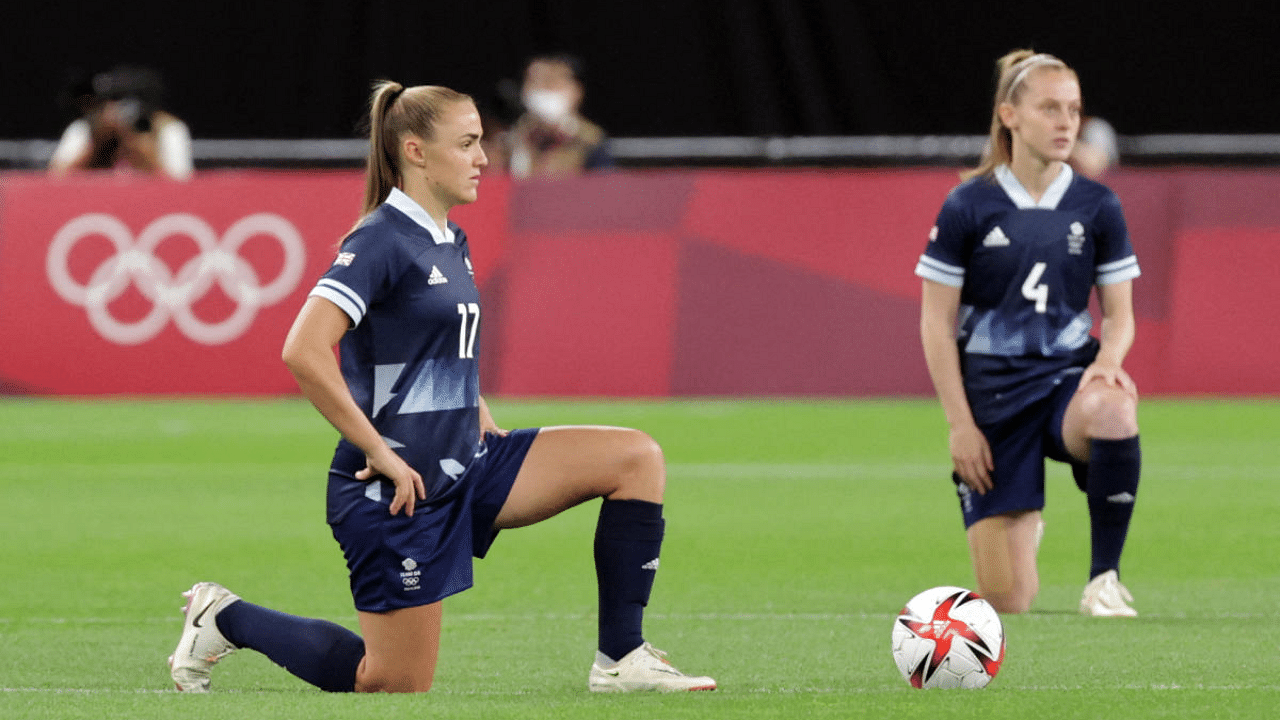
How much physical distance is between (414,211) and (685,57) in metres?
15.9

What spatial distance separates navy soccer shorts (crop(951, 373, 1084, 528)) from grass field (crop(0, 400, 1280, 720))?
0.42 metres

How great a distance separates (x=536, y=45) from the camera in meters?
21.5

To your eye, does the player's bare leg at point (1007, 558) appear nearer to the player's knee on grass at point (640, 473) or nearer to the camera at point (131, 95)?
the player's knee on grass at point (640, 473)

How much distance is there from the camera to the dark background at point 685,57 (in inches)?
812

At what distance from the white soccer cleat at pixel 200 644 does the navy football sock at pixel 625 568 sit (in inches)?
42.1

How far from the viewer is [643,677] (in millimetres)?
5578

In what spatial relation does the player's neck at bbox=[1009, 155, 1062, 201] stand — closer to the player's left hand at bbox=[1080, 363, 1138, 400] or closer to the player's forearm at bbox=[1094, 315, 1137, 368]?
the player's forearm at bbox=[1094, 315, 1137, 368]

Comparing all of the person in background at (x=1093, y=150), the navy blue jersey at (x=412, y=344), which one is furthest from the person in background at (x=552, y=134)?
the navy blue jersey at (x=412, y=344)

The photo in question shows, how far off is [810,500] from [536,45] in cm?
1201

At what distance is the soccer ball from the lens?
5.63 meters

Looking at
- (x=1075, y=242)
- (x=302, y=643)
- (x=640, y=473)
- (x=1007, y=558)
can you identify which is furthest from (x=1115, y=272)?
(x=302, y=643)

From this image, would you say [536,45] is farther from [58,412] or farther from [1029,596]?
[1029,596]

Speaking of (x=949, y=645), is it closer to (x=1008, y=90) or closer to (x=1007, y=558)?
(x=1007, y=558)

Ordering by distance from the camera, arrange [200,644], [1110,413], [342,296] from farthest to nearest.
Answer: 1. [1110,413]
2. [200,644]
3. [342,296]
